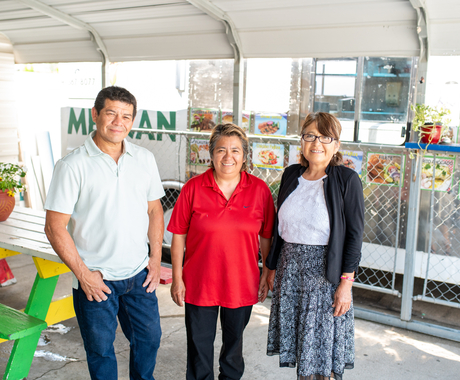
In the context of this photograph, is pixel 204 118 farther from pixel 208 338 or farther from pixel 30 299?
pixel 208 338

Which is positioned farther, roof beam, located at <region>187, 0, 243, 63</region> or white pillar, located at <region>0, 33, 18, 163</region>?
white pillar, located at <region>0, 33, 18, 163</region>

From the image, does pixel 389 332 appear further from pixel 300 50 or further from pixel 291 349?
pixel 300 50

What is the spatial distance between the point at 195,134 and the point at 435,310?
2.96 metres

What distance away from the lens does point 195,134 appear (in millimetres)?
4559

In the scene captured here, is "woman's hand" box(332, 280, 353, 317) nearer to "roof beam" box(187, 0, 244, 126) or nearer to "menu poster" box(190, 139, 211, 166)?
"roof beam" box(187, 0, 244, 126)

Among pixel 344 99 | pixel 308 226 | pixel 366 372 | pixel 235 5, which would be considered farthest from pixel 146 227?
pixel 344 99

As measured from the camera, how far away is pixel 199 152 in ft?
16.1

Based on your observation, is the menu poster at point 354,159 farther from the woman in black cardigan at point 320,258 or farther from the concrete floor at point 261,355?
the woman in black cardigan at point 320,258

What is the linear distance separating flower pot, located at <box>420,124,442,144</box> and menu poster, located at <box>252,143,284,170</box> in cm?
134

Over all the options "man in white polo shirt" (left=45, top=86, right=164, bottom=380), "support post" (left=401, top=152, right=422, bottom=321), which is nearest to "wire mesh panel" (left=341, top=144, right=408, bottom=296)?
"support post" (left=401, top=152, right=422, bottom=321)

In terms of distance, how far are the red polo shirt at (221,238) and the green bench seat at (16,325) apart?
902mm

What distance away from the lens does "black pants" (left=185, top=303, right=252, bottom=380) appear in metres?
2.45

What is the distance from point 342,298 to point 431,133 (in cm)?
186

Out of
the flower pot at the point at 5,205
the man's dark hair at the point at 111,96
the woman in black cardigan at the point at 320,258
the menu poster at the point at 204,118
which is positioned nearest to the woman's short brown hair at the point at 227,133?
the woman in black cardigan at the point at 320,258
